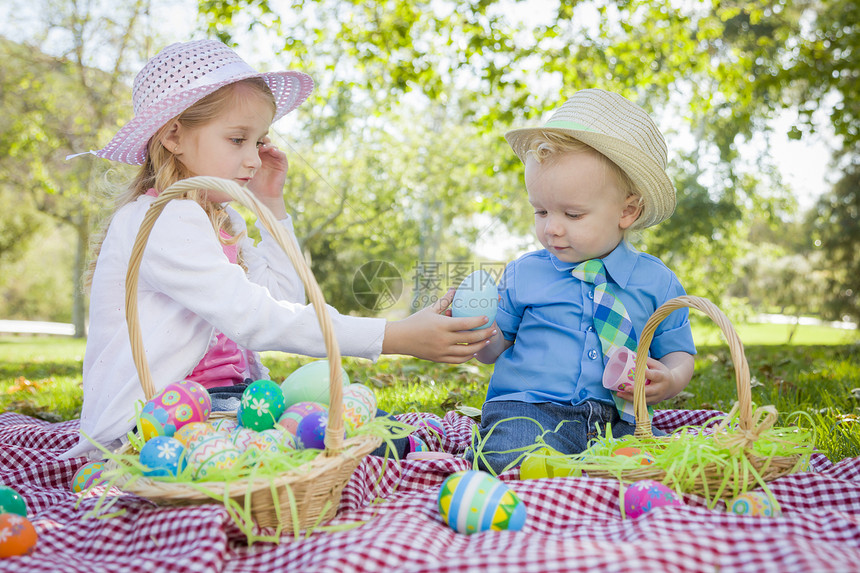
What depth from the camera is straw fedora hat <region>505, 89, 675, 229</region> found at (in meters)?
2.26

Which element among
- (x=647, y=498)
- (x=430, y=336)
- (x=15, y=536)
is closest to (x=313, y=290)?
(x=430, y=336)

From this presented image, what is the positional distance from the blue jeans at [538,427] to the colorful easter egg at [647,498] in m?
0.41

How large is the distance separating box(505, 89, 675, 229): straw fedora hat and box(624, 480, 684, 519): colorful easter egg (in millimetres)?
1101

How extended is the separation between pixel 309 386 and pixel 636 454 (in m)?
1.00

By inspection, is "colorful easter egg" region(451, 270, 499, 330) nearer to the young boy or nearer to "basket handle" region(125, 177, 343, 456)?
the young boy

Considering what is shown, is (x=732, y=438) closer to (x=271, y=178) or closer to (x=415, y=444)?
(x=415, y=444)

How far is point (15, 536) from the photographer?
57.7 inches

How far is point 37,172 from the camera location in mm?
11867

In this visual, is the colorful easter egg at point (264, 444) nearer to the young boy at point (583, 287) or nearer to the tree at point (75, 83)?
the young boy at point (583, 287)

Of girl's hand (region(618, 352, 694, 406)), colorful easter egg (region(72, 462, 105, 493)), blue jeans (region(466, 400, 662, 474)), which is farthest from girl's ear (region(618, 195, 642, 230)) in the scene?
colorful easter egg (region(72, 462, 105, 493))

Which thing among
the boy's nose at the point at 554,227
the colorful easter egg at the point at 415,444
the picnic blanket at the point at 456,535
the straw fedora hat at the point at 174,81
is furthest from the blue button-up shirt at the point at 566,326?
the straw fedora hat at the point at 174,81

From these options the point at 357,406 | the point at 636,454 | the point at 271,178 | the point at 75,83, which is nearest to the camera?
the point at 357,406

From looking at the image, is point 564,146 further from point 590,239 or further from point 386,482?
point 386,482

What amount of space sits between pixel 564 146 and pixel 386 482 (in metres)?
1.28
